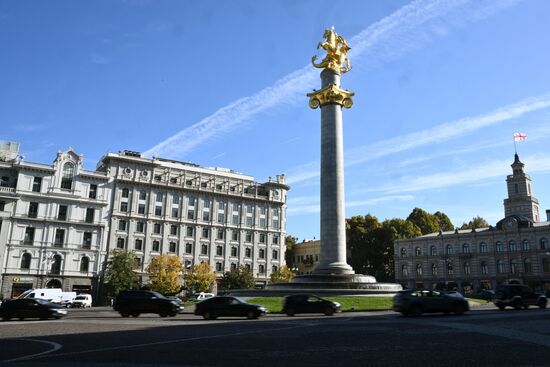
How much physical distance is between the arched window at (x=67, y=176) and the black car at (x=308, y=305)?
5500 centimetres

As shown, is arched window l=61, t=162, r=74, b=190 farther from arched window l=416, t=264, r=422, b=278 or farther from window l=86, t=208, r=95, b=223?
arched window l=416, t=264, r=422, b=278

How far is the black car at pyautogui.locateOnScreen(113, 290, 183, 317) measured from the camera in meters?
30.0

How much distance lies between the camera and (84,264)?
71688mm

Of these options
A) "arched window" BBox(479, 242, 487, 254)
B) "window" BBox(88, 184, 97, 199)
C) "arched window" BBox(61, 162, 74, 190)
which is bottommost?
"arched window" BBox(479, 242, 487, 254)

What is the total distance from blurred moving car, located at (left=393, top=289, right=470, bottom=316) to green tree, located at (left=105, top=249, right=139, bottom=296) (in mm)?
49904

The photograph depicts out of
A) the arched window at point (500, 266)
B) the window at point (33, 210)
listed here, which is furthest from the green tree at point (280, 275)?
the window at point (33, 210)

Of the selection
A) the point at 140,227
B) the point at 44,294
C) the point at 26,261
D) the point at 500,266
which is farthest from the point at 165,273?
the point at 500,266

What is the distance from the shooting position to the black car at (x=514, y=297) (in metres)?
32.7

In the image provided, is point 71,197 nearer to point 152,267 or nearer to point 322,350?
point 152,267

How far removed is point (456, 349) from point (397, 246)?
91.4 meters

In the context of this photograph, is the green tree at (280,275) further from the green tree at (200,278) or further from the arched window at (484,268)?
the arched window at (484,268)

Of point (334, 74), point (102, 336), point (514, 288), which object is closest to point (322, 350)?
point (102, 336)

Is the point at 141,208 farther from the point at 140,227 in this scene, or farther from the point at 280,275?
the point at 280,275

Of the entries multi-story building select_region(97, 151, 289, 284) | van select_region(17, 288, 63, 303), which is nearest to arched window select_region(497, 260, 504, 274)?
multi-story building select_region(97, 151, 289, 284)
